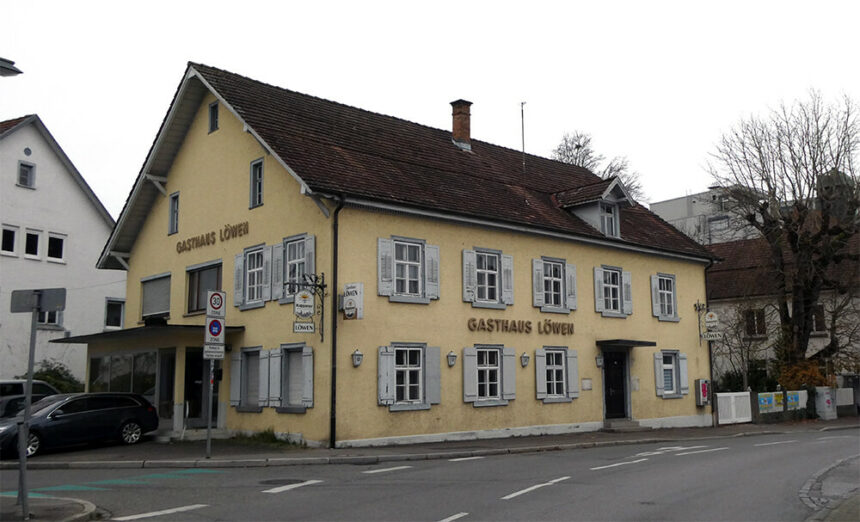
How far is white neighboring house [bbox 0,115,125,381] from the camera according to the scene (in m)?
34.2

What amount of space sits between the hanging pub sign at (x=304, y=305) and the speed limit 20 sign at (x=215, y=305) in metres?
2.26

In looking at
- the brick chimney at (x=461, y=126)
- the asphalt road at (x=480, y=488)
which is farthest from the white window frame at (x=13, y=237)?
the asphalt road at (x=480, y=488)

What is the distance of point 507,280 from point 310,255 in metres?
6.14

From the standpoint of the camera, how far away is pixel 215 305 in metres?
16.6

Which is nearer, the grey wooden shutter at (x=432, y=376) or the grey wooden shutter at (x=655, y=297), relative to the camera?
the grey wooden shutter at (x=432, y=376)

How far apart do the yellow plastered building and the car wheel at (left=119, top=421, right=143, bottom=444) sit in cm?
96

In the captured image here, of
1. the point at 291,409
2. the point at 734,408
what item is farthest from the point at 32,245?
the point at 734,408

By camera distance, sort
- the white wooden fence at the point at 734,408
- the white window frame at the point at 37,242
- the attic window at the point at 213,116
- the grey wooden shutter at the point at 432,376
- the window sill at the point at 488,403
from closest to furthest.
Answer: the grey wooden shutter at the point at 432,376 < the window sill at the point at 488,403 < the attic window at the point at 213,116 < the white wooden fence at the point at 734,408 < the white window frame at the point at 37,242

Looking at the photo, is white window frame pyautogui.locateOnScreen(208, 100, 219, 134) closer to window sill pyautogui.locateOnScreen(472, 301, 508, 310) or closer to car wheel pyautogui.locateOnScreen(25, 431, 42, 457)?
window sill pyautogui.locateOnScreen(472, 301, 508, 310)

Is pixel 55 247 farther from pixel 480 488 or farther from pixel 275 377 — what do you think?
pixel 480 488

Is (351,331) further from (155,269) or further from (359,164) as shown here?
(155,269)

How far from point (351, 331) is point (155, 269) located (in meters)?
10.4

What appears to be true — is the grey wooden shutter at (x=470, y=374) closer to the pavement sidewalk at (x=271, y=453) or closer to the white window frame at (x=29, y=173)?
the pavement sidewalk at (x=271, y=453)

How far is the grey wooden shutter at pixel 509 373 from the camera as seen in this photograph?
2295cm
